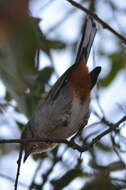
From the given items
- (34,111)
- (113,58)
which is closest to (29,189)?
(34,111)

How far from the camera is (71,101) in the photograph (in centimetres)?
256

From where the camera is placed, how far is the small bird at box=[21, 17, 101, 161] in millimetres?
2506

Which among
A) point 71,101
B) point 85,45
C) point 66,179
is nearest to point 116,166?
point 66,179

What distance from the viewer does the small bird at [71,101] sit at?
2506 mm

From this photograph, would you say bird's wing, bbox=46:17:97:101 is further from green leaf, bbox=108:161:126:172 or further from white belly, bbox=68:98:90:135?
green leaf, bbox=108:161:126:172

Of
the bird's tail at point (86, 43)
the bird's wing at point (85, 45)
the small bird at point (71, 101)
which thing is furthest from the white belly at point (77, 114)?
the bird's tail at point (86, 43)

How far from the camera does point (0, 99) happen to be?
3.46 metres

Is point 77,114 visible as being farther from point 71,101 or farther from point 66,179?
point 66,179

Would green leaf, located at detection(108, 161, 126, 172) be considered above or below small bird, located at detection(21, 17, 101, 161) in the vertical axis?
below

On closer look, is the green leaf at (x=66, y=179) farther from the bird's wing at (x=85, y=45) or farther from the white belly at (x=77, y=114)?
the bird's wing at (x=85, y=45)

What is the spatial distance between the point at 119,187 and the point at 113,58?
5.62 ft

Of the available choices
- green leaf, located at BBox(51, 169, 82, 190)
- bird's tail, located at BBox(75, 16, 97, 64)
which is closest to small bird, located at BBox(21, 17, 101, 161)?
bird's tail, located at BBox(75, 16, 97, 64)

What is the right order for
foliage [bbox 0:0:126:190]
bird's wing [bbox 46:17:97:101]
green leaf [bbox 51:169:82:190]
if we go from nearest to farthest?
1. foliage [bbox 0:0:126:190]
2. bird's wing [bbox 46:17:97:101]
3. green leaf [bbox 51:169:82:190]

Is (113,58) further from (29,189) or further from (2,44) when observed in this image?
(2,44)
